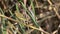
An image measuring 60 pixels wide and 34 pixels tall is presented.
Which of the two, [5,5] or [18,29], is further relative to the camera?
[5,5]

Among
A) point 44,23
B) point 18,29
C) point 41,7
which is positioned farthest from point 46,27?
point 18,29

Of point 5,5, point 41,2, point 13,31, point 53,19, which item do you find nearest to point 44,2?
point 41,2

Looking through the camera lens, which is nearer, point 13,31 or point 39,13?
point 13,31

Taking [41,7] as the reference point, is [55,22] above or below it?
below

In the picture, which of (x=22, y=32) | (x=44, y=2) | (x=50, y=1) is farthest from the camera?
(x=44, y=2)

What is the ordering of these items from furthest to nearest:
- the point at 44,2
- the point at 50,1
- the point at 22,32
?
the point at 44,2
the point at 50,1
the point at 22,32

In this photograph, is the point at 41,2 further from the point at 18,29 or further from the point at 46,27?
the point at 18,29

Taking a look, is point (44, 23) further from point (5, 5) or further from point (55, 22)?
point (5, 5)

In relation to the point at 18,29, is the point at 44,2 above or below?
above
